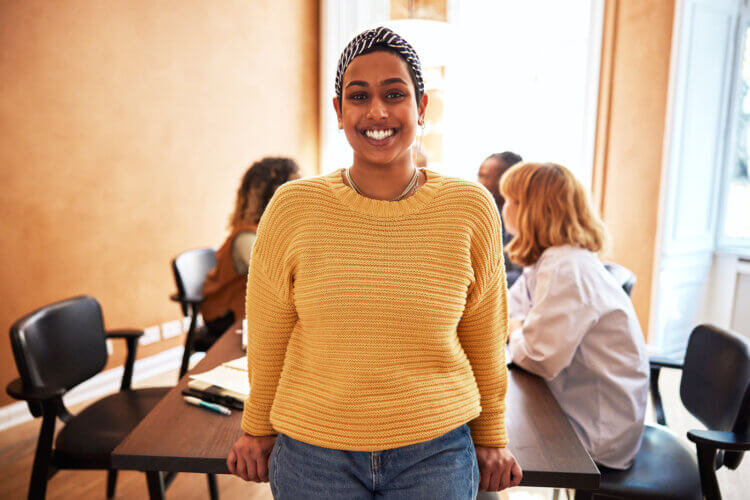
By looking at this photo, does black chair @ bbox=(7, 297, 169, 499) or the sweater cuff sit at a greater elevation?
the sweater cuff

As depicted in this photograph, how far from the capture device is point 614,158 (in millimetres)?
3586

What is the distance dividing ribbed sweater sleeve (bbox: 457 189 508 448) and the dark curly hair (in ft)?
5.48

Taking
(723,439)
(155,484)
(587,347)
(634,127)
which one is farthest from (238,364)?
(634,127)

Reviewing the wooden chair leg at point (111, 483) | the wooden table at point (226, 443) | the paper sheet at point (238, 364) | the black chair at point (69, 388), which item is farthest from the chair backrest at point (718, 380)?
the wooden chair leg at point (111, 483)

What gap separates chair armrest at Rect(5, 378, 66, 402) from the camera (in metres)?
1.40

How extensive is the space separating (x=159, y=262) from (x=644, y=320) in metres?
3.35

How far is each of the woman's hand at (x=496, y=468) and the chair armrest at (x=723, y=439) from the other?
1.95ft

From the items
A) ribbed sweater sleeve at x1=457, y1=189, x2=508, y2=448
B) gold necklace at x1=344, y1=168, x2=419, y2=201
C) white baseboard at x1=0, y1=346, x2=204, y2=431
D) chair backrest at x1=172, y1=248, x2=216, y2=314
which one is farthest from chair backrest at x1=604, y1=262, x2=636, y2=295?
white baseboard at x1=0, y1=346, x2=204, y2=431

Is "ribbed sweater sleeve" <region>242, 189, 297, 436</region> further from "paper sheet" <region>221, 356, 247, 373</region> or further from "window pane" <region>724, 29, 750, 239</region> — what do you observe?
"window pane" <region>724, 29, 750, 239</region>

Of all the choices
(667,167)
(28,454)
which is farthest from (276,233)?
(667,167)

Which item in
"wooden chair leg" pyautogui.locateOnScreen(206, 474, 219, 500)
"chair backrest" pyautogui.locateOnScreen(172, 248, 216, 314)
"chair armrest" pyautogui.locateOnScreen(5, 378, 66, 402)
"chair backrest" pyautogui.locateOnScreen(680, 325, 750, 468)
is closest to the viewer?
"chair backrest" pyautogui.locateOnScreen(680, 325, 750, 468)

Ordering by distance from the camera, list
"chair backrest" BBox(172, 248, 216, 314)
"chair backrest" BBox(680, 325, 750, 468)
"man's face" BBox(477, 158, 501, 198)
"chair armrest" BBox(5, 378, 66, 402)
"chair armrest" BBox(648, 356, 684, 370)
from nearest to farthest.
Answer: "chair backrest" BBox(680, 325, 750, 468) < "chair armrest" BBox(5, 378, 66, 402) < "chair armrest" BBox(648, 356, 684, 370) < "chair backrest" BBox(172, 248, 216, 314) < "man's face" BBox(477, 158, 501, 198)

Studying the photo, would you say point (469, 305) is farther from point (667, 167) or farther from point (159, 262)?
point (667, 167)

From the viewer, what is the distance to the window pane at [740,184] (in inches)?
138
